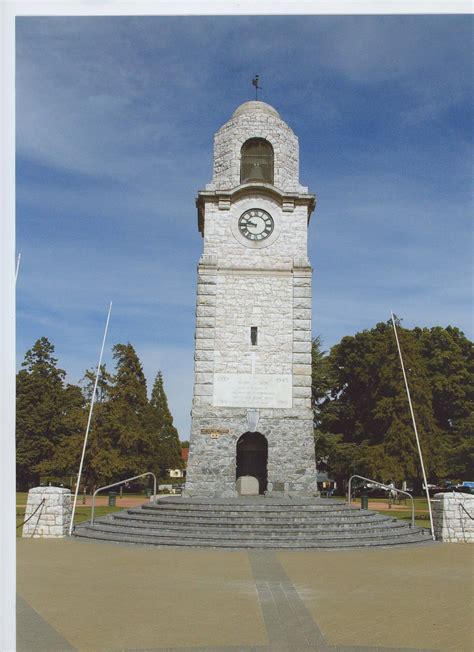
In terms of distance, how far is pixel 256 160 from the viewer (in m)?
21.5

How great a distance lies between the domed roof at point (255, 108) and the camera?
21.9 meters

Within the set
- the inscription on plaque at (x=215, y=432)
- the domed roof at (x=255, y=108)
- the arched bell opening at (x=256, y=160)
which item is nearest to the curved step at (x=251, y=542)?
the inscription on plaque at (x=215, y=432)

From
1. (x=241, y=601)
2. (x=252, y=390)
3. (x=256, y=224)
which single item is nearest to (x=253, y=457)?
(x=252, y=390)

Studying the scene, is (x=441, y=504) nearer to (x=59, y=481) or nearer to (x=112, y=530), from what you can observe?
(x=112, y=530)

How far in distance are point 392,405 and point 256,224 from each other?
16651 millimetres

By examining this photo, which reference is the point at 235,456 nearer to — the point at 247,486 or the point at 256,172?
the point at 247,486

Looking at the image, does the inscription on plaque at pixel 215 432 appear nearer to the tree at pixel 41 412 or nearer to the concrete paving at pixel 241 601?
the concrete paving at pixel 241 601

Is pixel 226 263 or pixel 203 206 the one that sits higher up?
pixel 203 206

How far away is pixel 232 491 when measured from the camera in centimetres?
1852

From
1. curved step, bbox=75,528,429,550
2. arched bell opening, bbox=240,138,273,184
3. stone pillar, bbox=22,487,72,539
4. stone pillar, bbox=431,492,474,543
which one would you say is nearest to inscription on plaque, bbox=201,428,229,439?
curved step, bbox=75,528,429,550

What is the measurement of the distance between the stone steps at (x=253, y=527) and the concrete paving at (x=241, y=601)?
45.5 inches

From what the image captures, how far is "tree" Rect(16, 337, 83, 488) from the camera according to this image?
127ft

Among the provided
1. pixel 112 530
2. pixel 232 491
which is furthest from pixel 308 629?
pixel 232 491

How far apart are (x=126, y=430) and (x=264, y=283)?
781 inches
